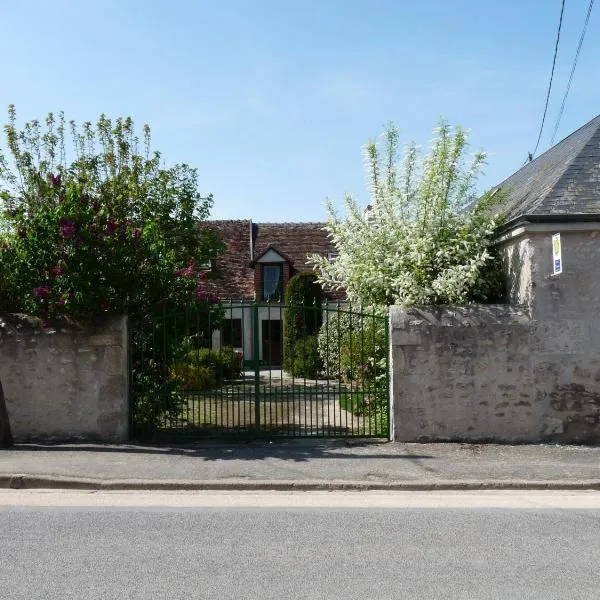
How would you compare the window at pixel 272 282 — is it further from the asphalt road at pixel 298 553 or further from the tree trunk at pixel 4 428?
the asphalt road at pixel 298 553

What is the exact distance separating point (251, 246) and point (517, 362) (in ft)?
85.1

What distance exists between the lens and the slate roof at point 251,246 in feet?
108

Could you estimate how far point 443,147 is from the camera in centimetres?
1111

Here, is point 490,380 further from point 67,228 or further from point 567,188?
point 67,228

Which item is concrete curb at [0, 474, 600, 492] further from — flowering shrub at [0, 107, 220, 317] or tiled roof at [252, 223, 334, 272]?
tiled roof at [252, 223, 334, 272]

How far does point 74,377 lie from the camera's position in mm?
10109

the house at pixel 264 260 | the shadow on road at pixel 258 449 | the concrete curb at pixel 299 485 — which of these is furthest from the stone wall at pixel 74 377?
the house at pixel 264 260

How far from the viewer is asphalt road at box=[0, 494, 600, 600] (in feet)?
15.0

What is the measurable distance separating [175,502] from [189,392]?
11.1 ft

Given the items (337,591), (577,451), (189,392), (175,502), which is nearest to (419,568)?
(337,591)

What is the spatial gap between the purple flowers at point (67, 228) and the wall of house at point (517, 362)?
4.67m

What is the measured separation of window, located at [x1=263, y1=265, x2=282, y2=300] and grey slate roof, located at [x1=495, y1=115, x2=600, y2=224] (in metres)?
19.8

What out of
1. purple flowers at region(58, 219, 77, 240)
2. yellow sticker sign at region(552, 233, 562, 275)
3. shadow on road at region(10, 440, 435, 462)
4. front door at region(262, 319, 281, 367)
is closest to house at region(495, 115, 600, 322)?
yellow sticker sign at region(552, 233, 562, 275)

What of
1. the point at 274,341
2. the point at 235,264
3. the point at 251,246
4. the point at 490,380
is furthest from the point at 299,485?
the point at 251,246
